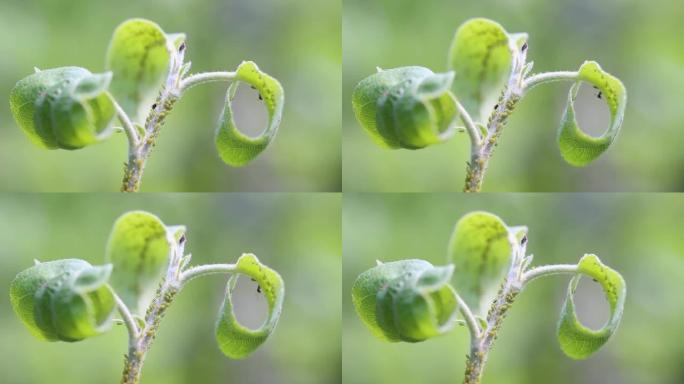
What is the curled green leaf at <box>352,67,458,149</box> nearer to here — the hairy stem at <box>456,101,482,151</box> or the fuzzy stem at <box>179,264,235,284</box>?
the hairy stem at <box>456,101,482,151</box>

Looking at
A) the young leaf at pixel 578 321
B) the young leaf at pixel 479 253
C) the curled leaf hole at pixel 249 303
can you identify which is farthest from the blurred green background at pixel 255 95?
the young leaf at pixel 578 321

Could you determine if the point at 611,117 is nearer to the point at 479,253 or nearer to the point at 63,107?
the point at 479,253

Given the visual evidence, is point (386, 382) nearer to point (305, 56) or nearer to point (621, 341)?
point (621, 341)

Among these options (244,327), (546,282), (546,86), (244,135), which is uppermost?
(546,86)

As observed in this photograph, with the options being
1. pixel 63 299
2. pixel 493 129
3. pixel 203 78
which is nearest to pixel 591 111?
pixel 493 129

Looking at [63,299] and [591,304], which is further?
[591,304]

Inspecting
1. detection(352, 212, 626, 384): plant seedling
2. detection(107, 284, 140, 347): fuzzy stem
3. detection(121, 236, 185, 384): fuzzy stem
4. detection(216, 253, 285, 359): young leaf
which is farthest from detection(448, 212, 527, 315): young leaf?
detection(107, 284, 140, 347): fuzzy stem
